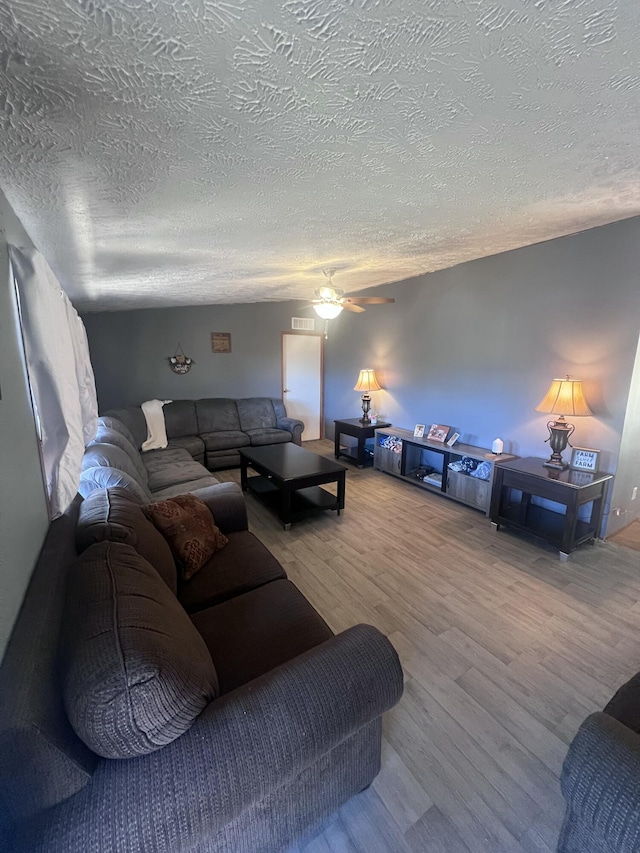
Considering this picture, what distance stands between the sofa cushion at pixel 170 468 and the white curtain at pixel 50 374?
1491mm

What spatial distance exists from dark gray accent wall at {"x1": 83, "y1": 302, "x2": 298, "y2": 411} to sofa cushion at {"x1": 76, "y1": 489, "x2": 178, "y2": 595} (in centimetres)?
369

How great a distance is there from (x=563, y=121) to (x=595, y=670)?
2.35 m

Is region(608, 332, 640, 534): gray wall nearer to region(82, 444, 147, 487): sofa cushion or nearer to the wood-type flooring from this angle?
the wood-type flooring

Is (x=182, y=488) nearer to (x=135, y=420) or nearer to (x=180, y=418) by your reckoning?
(x=135, y=420)

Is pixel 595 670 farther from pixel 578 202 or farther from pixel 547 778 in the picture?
pixel 578 202

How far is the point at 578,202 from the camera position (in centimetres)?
199

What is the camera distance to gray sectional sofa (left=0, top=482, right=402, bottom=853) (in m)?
0.73

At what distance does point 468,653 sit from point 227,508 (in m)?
1.55

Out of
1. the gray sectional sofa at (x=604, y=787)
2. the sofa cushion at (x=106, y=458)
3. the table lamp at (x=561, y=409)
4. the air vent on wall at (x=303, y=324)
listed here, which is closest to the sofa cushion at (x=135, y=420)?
the sofa cushion at (x=106, y=458)

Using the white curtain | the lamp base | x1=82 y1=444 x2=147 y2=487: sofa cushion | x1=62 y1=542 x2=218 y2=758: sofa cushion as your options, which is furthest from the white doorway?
x1=62 y1=542 x2=218 y2=758: sofa cushion

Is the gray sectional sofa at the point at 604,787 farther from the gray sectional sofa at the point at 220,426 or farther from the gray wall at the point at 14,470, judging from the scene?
the gray sectional sofa at the point at 220,426

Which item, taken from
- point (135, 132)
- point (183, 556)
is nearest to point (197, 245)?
point (135, 132)

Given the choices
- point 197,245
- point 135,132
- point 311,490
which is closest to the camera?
point 135,132

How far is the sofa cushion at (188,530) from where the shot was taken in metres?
1.80
